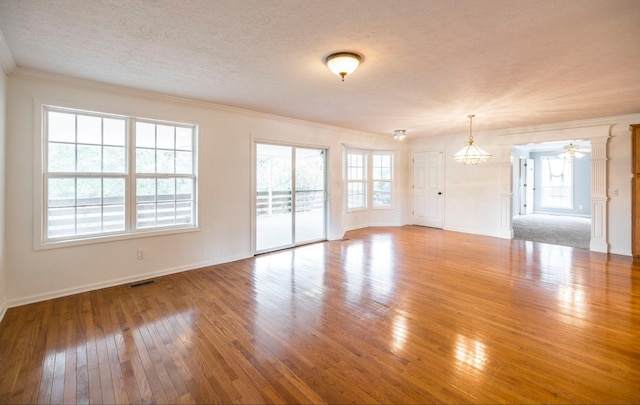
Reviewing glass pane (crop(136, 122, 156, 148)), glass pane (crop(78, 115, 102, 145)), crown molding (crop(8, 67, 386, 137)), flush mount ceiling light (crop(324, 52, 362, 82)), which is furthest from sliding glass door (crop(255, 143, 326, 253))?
flush mount ceiling light (crop(324, 52, 362, 82))

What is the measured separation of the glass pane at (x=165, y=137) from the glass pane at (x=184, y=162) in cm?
17

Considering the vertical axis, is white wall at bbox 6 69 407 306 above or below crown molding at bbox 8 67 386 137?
below

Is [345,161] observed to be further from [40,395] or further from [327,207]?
[40,395]

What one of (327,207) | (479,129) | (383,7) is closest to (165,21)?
(383,7)

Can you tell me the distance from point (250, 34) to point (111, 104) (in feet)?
7.95

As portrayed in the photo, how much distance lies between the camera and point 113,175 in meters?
3.70

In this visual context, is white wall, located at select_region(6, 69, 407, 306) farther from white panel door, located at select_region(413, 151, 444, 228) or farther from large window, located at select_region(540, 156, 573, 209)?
large window, located at select_region(540, 156, 573, 209)

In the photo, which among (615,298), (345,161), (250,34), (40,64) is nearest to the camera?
(250,34)

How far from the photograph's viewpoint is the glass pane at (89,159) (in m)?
3.50

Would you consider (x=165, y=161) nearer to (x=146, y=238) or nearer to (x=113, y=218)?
(x=113, y=218)

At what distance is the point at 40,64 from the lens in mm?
2973

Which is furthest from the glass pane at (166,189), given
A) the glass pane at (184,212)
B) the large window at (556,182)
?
the large window at (556,182)

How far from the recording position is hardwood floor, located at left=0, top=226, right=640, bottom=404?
1.85 metres

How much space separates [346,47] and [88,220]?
3670 mm
